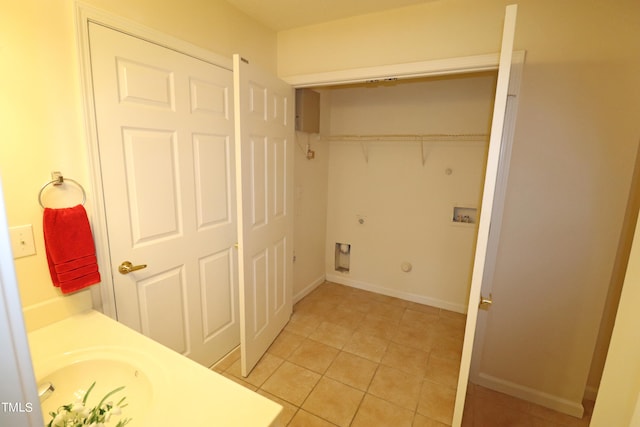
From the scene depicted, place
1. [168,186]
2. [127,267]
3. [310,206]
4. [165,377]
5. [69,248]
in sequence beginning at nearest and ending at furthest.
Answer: [165,377], [69,248], [127,267], [168,186], [310,206]

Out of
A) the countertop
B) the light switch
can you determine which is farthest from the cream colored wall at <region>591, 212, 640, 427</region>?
the light switch

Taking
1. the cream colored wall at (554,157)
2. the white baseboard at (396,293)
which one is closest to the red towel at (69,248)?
the cream colored wall at (554,157)

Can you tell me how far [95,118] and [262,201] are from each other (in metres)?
0.97

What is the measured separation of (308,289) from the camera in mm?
3258

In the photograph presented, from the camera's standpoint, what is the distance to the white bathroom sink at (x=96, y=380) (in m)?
0.95

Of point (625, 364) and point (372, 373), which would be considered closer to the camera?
point (625, 364)

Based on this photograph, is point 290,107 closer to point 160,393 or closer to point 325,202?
point 325,202

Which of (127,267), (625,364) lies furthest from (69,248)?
(625,364)

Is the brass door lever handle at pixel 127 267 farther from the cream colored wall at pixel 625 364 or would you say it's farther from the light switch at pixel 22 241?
the cream colored wall at pixel 625 364

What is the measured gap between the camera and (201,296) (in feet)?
6.35

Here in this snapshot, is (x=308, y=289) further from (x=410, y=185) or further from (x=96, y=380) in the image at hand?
(x=96, y=380)

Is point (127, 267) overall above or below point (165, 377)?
above

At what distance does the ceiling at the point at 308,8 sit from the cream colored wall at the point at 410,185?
0.99m

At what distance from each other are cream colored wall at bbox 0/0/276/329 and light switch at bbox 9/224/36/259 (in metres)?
0.02
